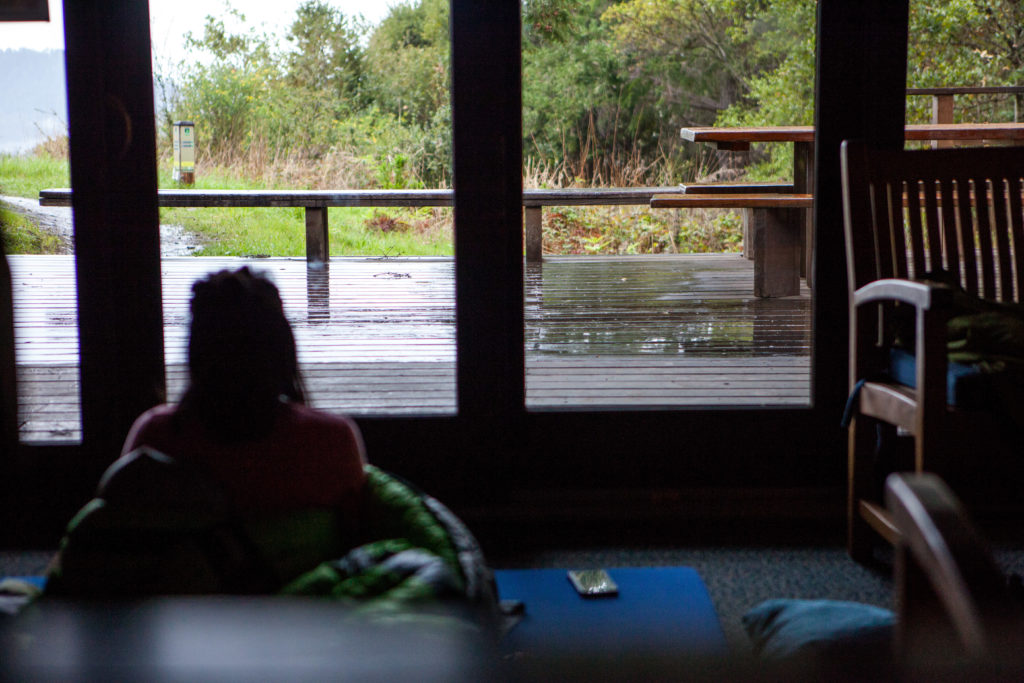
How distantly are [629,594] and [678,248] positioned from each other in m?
1.01

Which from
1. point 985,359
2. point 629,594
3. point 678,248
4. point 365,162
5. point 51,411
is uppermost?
point 365,162

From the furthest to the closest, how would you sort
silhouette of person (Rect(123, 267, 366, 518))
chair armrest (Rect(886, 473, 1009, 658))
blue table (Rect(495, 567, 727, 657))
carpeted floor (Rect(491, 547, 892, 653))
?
carpeted floor (Rect(491, 547, 892, 653)), blue table (Rect(495, 567, 727, 657)), silhouette of person (Rect(123, 267, 366, 518)), chair armrest (Rect(886, 473, 1009, 658))

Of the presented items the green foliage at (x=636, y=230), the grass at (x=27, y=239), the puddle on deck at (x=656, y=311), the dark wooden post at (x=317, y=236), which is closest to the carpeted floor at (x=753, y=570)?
the puddle on deck at (x=656, y=311)

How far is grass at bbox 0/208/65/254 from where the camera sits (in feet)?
7.93

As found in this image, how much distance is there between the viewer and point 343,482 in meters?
1.28

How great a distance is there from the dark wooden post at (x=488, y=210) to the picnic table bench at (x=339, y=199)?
2.0 inches

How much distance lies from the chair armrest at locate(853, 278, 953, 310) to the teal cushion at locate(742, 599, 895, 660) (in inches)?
28.1

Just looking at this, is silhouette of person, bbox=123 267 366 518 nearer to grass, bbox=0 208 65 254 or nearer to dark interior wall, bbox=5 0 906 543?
dark interior wall, bbox=5 0 906 543

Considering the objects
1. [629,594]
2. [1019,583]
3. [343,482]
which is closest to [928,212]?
[1019,583]

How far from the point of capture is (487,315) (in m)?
2.50

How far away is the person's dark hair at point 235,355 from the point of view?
1.21 m

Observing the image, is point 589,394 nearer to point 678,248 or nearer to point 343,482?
point 678,248

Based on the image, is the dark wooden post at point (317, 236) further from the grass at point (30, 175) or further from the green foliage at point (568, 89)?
the grass at point (30, 175)

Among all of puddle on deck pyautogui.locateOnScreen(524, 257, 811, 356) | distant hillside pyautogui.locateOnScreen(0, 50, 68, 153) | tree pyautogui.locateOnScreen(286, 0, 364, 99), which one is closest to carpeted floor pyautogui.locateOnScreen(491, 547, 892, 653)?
puddle on deck pyautogui.locateOnScreen(524, 257, 811, 356)
